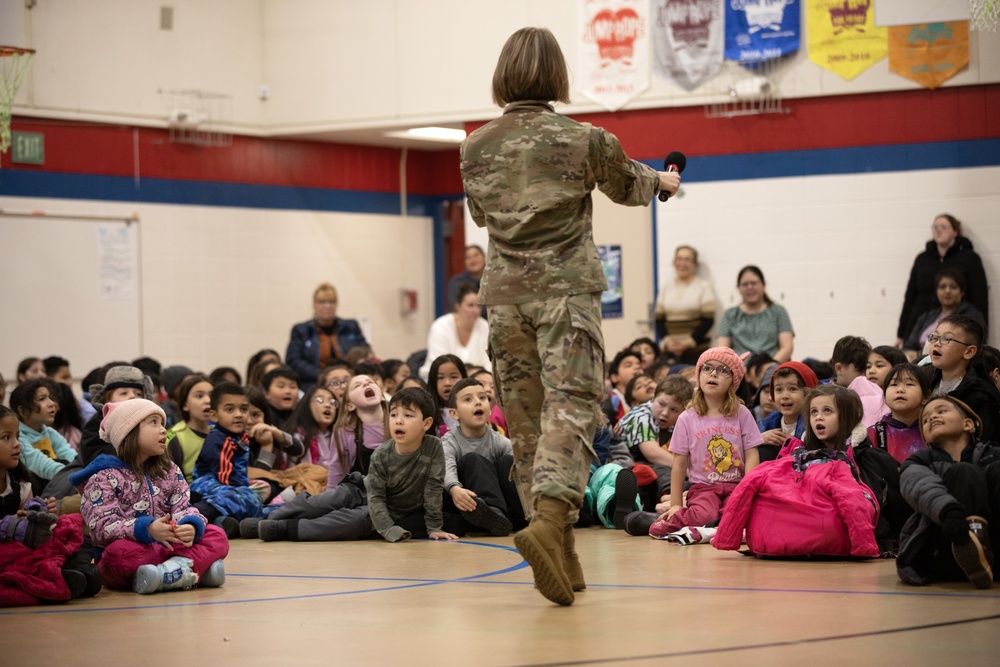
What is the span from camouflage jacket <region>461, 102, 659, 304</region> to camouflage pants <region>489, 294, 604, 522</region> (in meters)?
0.07

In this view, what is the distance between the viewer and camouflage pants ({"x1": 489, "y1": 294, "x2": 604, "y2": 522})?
169 inches

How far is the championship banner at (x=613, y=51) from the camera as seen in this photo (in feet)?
38.6

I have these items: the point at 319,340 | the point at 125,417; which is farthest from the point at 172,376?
the point at 125,417

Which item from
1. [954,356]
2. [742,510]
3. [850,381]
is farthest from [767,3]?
[742,510]

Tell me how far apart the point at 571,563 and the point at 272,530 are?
108 inches

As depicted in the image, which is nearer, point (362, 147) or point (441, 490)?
point (441, 490)

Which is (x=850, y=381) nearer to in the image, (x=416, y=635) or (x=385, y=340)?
(x=416, y=635)

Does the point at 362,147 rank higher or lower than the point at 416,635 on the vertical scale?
higher

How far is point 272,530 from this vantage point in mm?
6875

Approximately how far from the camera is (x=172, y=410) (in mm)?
8883

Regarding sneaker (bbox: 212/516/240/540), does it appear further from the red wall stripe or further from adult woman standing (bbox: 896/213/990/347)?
the red wall stripe

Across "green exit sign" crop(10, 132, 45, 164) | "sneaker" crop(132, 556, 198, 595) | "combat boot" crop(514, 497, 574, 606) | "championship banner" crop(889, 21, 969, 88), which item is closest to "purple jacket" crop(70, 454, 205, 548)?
"sneaker" crop(132, 556, 198, 595)

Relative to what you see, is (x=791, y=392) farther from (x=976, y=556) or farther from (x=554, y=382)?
(x=554, y=382)

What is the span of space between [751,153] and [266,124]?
516 cm
